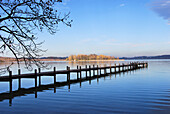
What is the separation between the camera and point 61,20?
6.22m

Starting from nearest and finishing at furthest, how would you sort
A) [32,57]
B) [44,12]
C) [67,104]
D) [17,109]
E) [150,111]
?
[44,12] < [32,57] < [150,111] < [17,109] < [67,104]

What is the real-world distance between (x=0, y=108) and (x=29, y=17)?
8.20 meters

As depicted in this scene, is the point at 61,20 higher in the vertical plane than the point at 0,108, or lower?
higher

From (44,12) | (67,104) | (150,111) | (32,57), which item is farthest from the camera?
(67,104)

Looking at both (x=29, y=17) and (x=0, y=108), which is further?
(x=0, y=108)

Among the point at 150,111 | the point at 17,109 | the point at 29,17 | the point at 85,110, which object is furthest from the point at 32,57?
the point at 150,111

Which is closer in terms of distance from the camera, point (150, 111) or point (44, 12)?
point (44, 12)

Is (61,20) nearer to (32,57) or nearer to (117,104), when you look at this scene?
(32,57)

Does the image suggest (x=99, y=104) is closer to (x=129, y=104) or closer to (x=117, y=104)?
(x=117, y=104)

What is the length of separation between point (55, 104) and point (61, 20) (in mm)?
7991

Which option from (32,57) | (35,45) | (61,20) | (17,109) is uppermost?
(61,20)

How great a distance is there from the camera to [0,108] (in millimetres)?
11930

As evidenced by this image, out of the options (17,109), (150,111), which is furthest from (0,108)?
(150,111)

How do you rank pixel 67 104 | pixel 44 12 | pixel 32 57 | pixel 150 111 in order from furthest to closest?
pixel 67 104 < pixel 150 111 < pixel 32 57 < pixel 44 12
